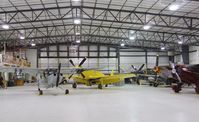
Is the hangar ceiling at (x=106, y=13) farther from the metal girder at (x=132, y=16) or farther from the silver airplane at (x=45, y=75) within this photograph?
the silver airplane at (x=45, y=75)

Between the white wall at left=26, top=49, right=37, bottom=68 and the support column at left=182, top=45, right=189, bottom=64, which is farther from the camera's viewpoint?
the white wall at left=26, top=49, right=37, bottom=68

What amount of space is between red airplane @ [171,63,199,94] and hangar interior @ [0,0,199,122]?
68mm

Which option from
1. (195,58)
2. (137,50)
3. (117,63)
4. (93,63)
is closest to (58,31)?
(93,63)

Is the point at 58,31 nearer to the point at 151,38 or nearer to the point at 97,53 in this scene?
the point at 97,53

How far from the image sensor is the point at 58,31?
33000 millimetres

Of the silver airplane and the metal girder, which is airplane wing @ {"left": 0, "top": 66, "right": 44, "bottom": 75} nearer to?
the silver airplane

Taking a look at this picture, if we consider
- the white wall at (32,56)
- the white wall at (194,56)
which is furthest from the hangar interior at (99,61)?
the white wall at (32,56)

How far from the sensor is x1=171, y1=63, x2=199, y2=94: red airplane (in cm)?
1634

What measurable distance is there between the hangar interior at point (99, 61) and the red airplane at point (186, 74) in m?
0.07

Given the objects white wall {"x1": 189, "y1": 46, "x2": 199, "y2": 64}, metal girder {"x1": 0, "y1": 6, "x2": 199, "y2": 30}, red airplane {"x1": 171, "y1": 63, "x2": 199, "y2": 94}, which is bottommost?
red airplane {"x1": 171, "y1": 63, "x2": 199, "y2": 94}

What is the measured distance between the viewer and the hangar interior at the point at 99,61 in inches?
346

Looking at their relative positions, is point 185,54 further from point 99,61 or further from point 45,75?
point 45,75

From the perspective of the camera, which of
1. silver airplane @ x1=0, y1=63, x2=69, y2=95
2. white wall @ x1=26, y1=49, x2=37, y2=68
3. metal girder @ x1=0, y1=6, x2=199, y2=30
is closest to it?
silver airplane @ x1=0, y1=63, x2=69, y2=95

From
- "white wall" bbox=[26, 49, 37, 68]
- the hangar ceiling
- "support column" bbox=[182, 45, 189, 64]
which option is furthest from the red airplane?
"white wall" bbox=[26, 49, 37, 68]
